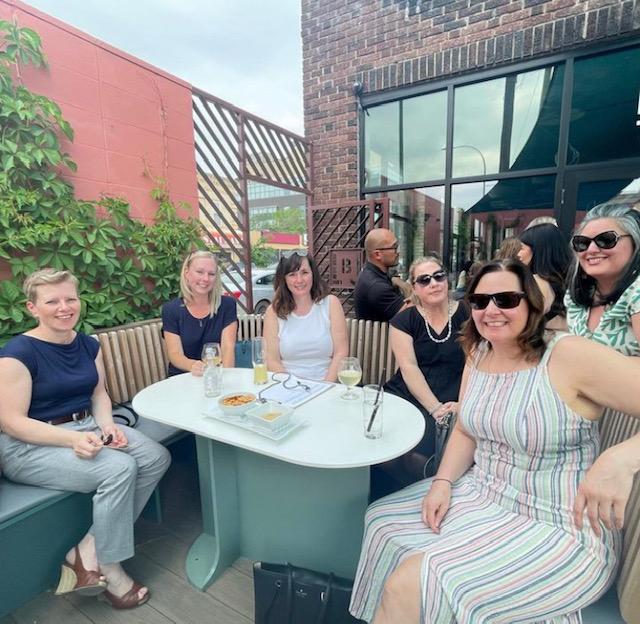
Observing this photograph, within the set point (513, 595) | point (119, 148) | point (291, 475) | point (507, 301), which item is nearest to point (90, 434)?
point (291, 475)

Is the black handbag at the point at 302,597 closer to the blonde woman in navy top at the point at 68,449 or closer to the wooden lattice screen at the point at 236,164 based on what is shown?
the blonde woman in navy top at the point at 68,449

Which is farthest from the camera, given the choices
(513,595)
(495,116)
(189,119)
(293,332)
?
(495,116)

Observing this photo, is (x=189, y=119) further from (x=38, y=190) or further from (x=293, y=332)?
(x=293, y=332)

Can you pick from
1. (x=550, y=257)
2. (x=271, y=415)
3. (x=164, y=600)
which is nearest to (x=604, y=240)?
(x=550, y=257)

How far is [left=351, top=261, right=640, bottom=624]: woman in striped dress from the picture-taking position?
1001 millimetres

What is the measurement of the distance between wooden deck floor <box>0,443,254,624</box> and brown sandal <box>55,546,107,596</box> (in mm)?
103

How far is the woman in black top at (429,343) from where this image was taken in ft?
6.69

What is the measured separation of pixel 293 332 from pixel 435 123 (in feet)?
11.2

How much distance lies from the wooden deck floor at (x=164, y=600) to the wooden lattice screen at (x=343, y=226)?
11.0 feet

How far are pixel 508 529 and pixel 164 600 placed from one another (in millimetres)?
1472

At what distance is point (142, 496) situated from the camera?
1.76 metres

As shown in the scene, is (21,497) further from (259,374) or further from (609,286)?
(609,286)

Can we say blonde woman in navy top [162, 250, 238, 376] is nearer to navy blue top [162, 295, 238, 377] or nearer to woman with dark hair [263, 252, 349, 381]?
navy blue top [162, 295, 238, 377]

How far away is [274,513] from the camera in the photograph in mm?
1705
